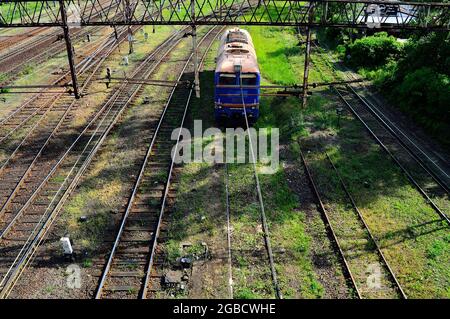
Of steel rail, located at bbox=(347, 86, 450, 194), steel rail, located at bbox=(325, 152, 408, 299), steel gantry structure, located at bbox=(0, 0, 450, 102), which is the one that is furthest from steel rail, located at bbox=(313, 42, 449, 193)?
steel gantry structure, located at bbox=(0, 0, 450, 102)

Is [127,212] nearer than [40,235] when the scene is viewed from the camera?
No

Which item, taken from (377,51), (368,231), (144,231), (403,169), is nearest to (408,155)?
(403,169)

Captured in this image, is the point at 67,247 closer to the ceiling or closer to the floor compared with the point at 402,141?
closer to the floor

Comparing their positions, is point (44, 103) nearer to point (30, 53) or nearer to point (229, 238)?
point (30, 53)

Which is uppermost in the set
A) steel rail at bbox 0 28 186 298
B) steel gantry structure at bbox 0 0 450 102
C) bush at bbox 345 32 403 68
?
steel gantry structure at bbox 0 0 450 102

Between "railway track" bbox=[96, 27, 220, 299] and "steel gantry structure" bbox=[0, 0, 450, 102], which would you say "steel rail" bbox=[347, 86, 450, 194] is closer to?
"steel gantry structure" bbox=[0, 0, 450, 102]

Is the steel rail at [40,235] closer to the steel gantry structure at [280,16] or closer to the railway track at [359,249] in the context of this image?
the steel gantry structure at [280,16]

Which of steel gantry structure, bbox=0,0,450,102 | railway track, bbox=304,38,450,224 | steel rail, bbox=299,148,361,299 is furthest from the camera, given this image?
steel gantry structure, bbox=0,0,450,102
